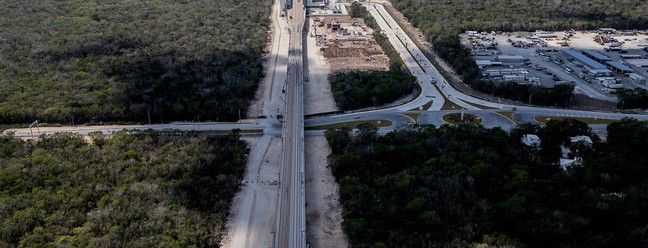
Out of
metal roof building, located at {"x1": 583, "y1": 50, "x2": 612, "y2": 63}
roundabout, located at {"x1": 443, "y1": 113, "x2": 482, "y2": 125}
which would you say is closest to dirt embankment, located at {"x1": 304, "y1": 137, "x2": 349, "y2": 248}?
roundabout, located at {"x1": 443, "y1": 113, "x2": 482, "y2": 125}

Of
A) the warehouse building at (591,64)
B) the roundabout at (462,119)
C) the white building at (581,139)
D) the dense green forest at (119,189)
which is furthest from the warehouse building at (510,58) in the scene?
the dense green forest at (119,189)

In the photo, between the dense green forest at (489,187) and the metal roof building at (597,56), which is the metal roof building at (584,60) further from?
the dense green forest at (489,187)

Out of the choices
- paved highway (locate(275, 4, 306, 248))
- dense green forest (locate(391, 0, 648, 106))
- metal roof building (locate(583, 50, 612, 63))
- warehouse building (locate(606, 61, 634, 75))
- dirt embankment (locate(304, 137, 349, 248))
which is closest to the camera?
paved highway (locate(275, 4, 306, 248))

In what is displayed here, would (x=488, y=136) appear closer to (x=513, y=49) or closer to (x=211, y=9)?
(x=513, y=49)

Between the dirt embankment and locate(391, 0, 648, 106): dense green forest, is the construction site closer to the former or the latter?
locate(391, 0, 648, 106): dense green forest

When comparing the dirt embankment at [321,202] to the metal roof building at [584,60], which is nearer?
the dirt embankment at [321,202]

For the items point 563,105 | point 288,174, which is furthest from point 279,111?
point 563,105

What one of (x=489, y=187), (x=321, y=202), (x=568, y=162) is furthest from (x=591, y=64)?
(x=321, y=202)
